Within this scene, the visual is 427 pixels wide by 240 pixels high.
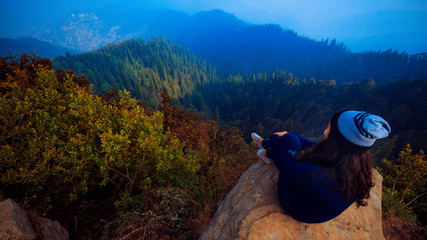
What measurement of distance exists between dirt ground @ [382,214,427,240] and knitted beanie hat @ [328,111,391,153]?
12.4 feet

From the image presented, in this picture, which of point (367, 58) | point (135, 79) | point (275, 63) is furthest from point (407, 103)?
point (275, 63)

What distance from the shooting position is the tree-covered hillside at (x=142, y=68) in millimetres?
85725

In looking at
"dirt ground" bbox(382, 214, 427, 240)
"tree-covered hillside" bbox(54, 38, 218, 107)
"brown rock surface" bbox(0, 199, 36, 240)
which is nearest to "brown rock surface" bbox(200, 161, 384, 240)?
"dirt ground" bbox(382, 214, 427, 240)

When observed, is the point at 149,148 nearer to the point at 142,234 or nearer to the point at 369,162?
the point at 142,234

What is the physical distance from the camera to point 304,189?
2.24 meters

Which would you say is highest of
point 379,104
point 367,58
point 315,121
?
point 367,58

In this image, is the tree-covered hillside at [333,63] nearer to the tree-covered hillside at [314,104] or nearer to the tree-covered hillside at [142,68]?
the tree-covered hillside at [314,104]

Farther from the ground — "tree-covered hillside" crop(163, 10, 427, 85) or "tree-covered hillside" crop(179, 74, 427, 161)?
"tree-covered hillside" crop(163, 10, 427, 85)

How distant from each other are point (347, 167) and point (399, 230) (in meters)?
4.19

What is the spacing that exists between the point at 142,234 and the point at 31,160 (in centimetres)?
312

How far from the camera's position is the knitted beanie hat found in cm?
180

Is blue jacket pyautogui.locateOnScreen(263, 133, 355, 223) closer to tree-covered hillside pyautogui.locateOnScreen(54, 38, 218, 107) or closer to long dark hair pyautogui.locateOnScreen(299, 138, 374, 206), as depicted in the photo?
long dark hair pyautogui.locateOnScreen(299, 138, 374, 206)

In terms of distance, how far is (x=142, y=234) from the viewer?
11.1ft

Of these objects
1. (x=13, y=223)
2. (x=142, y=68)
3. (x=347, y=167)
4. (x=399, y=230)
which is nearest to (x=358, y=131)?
(x=347, y=167)
